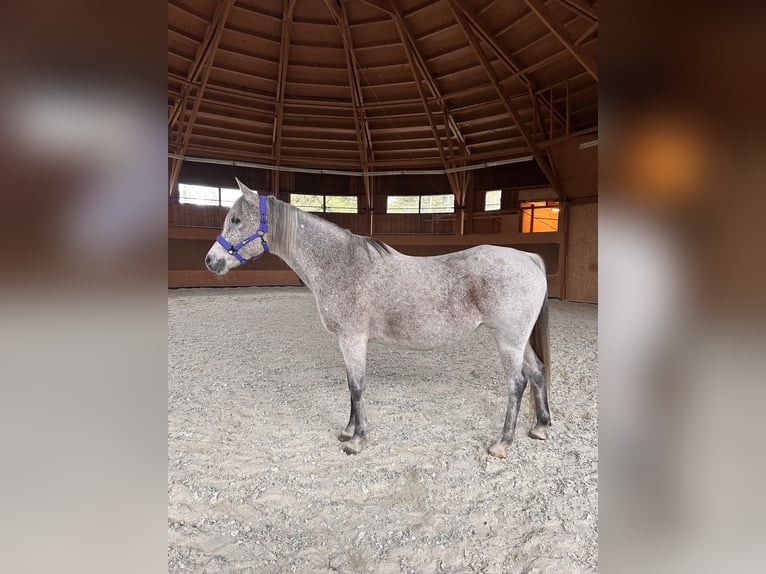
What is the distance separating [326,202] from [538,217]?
7.38 metres

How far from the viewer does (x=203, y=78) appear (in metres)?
9.05

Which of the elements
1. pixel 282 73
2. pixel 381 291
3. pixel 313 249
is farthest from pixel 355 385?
pixel 282 73

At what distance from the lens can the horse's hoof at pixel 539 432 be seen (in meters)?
2.69

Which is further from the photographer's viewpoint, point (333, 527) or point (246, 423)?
point (246, 423)

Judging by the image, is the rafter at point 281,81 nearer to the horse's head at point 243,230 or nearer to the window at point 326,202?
the window at point 326,202

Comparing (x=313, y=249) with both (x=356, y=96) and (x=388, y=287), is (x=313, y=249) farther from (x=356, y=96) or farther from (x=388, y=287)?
(x=356, y=96)

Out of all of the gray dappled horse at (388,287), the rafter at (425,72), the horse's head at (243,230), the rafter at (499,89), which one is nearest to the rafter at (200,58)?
the rafter at (425,72)

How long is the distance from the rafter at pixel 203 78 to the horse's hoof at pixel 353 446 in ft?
29.2

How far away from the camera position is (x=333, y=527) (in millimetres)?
1795
